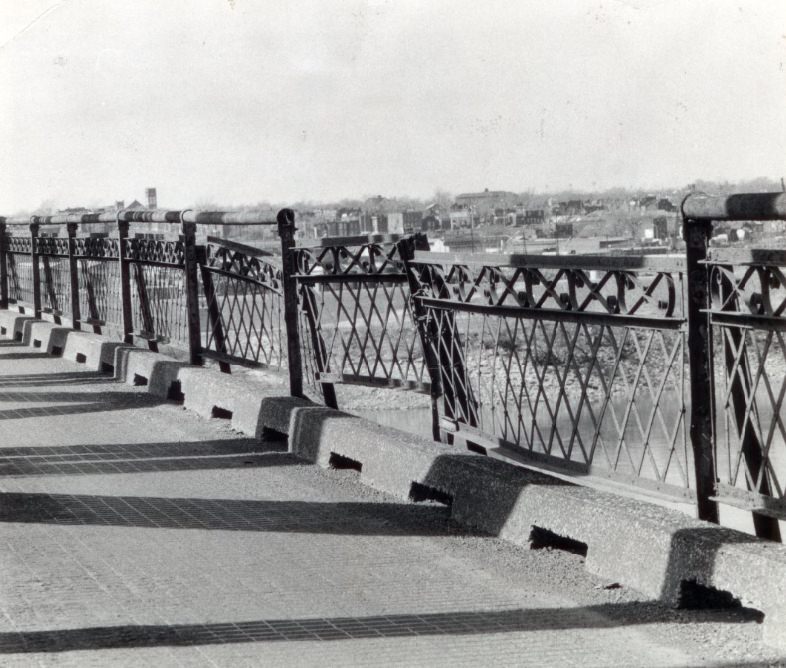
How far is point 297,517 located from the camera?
20.5 feet

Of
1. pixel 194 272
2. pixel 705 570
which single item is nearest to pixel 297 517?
pixel 705 570

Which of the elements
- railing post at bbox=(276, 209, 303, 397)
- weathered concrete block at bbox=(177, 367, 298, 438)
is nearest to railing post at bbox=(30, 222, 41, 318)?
weathered concrete block at bbox=(177, 367, 298, 438)

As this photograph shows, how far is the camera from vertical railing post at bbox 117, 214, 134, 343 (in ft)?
40.5

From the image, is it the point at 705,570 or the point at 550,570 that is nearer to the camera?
the point at 705,570

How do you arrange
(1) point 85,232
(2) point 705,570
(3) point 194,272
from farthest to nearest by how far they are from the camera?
(1) point 85,232
(3) point 194,272
(2) point 705,570

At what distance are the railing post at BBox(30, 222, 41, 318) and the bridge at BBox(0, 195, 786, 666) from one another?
306 inches

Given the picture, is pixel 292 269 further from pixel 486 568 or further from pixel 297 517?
pixel 486 568

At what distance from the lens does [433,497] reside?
648 centimetres

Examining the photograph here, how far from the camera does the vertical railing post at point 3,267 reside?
18.9m

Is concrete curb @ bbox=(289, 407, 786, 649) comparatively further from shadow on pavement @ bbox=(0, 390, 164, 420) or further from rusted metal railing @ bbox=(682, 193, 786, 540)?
shadow on pavement @ bbox=(0, 390, 164, 420)

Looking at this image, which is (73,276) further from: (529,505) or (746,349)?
(746,349)

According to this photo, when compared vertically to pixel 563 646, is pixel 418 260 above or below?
above

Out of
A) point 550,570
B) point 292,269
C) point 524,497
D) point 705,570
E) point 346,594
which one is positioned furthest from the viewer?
point 292,269

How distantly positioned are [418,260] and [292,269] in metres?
1.66
